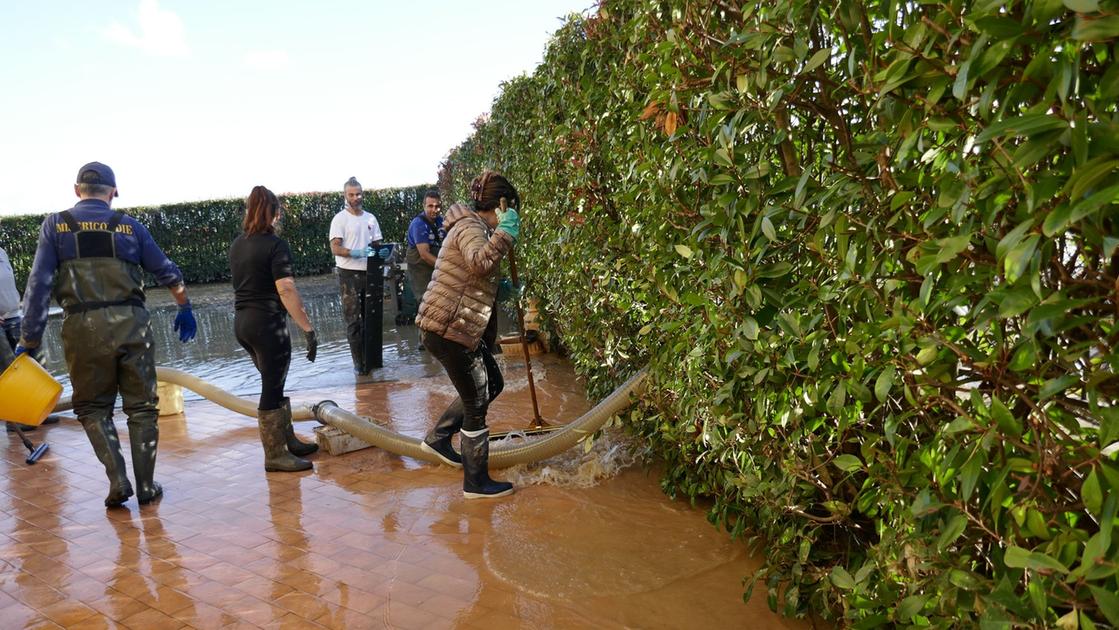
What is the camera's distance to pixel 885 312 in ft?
6.79

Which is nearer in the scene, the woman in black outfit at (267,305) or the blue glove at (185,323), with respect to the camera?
the woman in black outfit at (267,305)

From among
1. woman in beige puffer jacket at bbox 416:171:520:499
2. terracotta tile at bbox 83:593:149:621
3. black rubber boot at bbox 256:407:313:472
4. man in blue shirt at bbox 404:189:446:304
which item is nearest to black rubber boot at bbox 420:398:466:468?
woman in beige puffer jacket at bbox 416:171:520:499

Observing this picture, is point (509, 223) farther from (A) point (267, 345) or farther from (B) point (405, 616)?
(B) point (405, 616)

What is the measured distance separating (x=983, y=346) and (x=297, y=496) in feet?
14.3

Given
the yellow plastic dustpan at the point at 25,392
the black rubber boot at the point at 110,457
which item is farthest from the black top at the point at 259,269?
the yellow plastic dustpan at the point at 25,392

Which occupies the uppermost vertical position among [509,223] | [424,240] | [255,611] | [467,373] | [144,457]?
[509,223]

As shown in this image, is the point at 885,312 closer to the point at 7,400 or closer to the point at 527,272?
the point at 7,400

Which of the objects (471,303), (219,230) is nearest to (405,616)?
(471,303)

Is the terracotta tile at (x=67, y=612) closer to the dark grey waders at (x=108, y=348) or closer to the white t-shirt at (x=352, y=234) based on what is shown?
the dark grey waders at (x=108, y=348)

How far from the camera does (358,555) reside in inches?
165

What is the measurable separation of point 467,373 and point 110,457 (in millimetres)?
2462

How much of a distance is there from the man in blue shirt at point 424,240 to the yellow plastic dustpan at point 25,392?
13.2 ft

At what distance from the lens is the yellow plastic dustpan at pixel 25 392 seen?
539 cm

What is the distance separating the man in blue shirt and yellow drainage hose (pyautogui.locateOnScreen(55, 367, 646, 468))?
2765 mm
